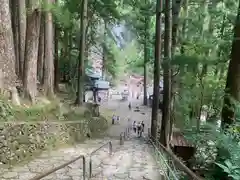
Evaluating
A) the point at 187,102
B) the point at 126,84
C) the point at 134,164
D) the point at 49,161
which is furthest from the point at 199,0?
the point at 126,84

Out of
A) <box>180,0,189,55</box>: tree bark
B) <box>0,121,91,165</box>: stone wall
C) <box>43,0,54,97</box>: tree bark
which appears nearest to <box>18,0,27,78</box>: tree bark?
<box>43,0,54,97</box>: tree bark

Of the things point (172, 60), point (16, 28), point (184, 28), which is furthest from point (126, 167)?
point (184, 28)

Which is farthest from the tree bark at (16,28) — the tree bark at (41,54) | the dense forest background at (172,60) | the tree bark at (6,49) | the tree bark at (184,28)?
the tree bark at (184,28)

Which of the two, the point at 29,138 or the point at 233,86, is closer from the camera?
the point at 233,86

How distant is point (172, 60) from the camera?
10.7m

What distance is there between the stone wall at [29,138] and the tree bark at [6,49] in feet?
5.55

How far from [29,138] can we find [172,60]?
520 cm

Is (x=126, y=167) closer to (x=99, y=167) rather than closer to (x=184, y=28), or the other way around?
(x=99, y=167)

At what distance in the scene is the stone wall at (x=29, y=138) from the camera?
7.97 m

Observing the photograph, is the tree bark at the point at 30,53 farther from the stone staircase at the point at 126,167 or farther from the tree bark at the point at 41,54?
the stone staircase at the point at 126,167

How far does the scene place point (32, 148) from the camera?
9219 mm

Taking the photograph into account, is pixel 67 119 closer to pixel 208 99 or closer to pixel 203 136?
pixel 208 99

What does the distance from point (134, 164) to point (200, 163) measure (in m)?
1.98

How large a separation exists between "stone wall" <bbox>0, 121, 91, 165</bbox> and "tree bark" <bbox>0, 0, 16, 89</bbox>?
5.55 ft
